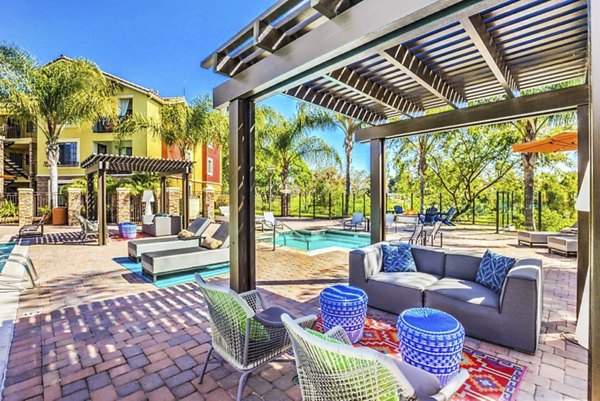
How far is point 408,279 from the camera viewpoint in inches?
154

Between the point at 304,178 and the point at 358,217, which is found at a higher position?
the point at 304,178

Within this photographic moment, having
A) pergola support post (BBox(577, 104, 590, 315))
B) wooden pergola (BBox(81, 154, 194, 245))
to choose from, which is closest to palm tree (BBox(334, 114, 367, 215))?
wooden pergola (BBox(81, 154, 194, 245))

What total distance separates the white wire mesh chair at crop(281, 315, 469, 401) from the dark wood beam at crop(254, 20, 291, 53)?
8.27ft

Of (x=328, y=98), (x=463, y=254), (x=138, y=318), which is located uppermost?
(x=328, y=98)

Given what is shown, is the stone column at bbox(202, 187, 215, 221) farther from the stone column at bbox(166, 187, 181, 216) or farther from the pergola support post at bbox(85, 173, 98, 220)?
the pergola support post at bbox(85, 173, 98, 220)

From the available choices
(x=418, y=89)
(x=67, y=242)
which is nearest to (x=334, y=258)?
(x=418, y=89)

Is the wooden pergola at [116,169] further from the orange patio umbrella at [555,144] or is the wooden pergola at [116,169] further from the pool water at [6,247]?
the orange patio umbrella at [555,144]

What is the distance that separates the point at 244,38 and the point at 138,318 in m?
3.69

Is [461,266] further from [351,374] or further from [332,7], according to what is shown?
[332,7]

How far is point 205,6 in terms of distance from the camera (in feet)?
31.4

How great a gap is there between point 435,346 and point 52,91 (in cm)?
1767

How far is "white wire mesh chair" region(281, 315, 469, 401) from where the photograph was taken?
1.38m

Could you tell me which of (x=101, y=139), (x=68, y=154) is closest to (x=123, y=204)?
(x=101, y=139)

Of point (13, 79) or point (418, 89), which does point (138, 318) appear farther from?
point (13, 79)
